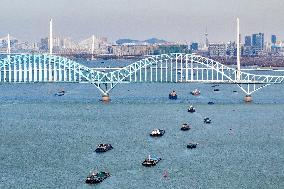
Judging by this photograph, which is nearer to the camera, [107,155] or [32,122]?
[107,155]

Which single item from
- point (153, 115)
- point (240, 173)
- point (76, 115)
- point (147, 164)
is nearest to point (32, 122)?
point (76, 115)

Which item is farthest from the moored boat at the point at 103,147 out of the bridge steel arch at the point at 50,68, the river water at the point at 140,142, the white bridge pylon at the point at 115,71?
the bridge steel arch at the point at 50,68

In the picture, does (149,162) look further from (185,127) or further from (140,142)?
(185,127)

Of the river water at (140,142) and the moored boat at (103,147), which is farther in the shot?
the moored boat at (103,147)

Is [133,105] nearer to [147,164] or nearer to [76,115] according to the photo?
[76,115]

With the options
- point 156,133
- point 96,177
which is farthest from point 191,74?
point 96,177

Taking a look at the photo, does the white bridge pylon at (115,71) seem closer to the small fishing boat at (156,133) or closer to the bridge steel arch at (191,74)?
the bridge steel arch at (191,74)

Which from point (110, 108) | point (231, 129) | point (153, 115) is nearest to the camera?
point (231, 129)
